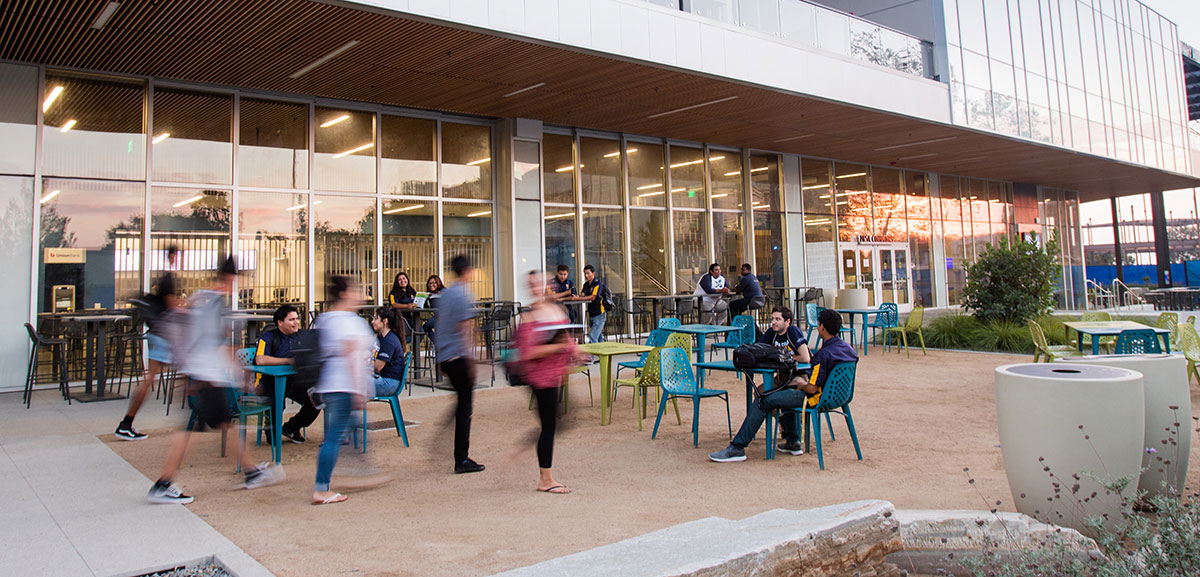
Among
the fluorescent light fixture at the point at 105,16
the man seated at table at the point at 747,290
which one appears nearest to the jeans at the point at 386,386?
the fluorescent light fixture at the point at 105,16

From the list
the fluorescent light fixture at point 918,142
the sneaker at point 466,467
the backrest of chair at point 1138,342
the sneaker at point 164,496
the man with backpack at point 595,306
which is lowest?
the sneaker at point 466,467

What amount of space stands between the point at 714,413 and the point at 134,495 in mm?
5129

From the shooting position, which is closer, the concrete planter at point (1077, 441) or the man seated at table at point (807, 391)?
the concrete planter at point (1077, 441)

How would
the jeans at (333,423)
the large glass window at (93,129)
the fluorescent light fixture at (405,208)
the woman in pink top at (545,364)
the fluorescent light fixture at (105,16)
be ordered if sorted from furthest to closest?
the fluorescent light fixture at (405,208) → the large glass window at (93,129) → the fluorescent light fixture at (105,16) → the woman in pink top at (545,364) → the jeans at (333,423)

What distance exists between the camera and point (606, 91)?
39.4 ft

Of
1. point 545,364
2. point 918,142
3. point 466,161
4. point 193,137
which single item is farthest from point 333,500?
point 918,142

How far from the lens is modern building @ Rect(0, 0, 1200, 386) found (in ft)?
30.7

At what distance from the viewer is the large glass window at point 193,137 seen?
10.4 m

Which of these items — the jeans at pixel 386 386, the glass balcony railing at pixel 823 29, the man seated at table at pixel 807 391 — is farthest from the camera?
the glass balcony railing at pixel 823 29

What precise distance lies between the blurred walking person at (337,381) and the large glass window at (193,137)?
24.5ft

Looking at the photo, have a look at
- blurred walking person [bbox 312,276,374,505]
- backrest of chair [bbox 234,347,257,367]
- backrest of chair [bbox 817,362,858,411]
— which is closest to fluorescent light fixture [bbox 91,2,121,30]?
backrest of chair [bbox 234,347,257,367]

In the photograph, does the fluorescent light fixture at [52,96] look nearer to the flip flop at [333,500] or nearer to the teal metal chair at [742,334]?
the flip flop at [333,500]

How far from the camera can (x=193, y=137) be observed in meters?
10.7

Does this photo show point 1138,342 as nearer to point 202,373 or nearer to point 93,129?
point 202,373
